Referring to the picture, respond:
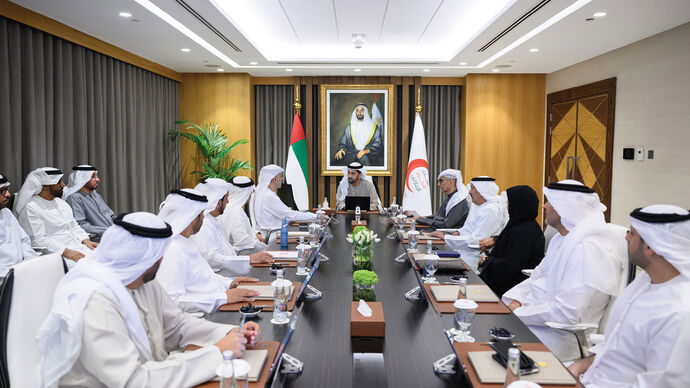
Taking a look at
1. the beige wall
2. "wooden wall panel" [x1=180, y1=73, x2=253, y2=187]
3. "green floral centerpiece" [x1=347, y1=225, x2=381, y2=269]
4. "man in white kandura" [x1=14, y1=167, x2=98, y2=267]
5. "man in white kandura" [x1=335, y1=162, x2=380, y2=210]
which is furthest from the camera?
"wooden wall panel" [x1=180, y1=73, x2=253, y2=187]

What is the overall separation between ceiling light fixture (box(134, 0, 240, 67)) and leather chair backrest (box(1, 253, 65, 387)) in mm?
3301

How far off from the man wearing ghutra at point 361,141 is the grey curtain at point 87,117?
2996mm

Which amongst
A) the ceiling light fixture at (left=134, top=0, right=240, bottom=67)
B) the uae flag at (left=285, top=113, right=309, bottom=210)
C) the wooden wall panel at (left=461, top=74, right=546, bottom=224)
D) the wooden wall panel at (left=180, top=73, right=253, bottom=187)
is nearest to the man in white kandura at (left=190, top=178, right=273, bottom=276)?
the ceiling light fixture at (left=134, top=0, right=240, bottom=67)

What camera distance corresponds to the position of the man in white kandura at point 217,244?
10.9 ft

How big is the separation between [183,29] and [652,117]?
560 centimetres

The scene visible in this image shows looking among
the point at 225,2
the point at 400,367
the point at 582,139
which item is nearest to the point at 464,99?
the point at 582,139

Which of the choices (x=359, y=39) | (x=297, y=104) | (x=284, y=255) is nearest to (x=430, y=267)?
(x=284, y=255)

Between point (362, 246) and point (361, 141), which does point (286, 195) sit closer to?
point (361, 141)

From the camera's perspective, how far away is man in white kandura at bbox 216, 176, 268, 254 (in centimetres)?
447

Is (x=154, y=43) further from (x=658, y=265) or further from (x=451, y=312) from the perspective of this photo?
(x=658, y=265)

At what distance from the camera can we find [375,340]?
6.27 ft

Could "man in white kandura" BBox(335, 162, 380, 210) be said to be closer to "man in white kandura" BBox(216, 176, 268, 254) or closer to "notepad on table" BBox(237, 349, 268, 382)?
"man in white kandura" BBox(216, 176, 268, 254)

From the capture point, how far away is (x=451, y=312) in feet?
7.31

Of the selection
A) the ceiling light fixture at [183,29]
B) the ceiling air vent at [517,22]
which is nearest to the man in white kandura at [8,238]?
the ceiling light fixture at [183,29]
